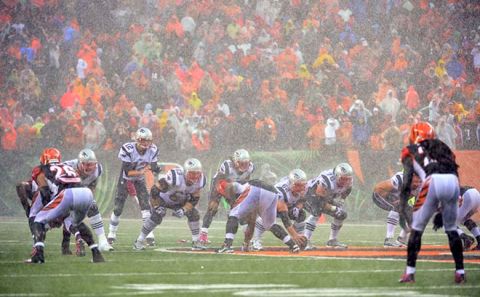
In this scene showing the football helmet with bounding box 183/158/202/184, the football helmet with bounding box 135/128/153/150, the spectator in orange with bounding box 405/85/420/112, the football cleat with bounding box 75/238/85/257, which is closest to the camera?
the football cleat with bounding box 75/238/85/257

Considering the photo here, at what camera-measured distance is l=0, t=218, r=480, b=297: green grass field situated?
907cm

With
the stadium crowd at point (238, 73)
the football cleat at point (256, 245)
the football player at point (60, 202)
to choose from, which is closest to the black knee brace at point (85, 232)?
the football player at point (60, 202)

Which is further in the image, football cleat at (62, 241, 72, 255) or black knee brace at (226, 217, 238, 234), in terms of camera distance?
black knee brace at (226, 217, 238, 234)

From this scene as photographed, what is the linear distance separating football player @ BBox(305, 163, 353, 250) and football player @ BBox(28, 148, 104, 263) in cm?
462

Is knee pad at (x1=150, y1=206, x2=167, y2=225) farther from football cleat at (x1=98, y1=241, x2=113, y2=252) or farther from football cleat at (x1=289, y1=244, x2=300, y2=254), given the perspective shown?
football cleat at (x1=289, y1=244, x2=300, y2=254)

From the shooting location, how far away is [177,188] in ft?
50.8

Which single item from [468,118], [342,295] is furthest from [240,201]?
[468,118]

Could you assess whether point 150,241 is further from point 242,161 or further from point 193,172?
point 242,161

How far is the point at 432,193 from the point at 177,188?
6276 millimetres

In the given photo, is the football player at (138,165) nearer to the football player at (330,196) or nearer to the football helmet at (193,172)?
the football helmet at (193,172)

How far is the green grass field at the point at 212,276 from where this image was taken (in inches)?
357

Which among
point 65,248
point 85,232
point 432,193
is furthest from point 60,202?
point 432,193

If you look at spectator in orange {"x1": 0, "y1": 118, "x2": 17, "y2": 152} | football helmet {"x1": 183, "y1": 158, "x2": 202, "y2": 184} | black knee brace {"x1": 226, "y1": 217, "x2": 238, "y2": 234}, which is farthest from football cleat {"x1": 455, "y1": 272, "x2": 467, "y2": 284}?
spectator in orange {"x1": 0, "y1": 118, "x2": 17, "y2": 152}

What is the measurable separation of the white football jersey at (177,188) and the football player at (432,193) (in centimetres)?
584
